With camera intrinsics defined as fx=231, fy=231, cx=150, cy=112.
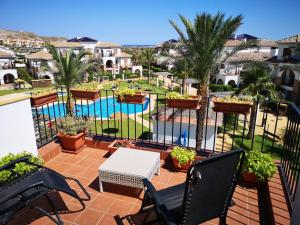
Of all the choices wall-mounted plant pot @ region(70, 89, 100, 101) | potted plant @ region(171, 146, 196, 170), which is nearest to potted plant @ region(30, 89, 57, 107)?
wall-mounted plant pot @ region(70, 89, 100, 101)

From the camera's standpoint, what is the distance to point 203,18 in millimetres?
6789

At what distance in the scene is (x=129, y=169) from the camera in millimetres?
3527

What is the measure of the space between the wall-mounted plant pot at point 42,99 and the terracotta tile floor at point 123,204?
1.40 meters

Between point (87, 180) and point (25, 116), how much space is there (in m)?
1.57

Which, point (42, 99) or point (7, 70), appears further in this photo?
point (7, 70)

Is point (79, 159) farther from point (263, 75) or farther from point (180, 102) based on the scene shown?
point (263, 75)

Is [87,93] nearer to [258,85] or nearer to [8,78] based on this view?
[258,85]

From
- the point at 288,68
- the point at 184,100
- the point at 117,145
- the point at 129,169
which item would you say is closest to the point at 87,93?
the point at 117,145

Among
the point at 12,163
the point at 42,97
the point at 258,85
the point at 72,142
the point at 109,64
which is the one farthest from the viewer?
the point at 109,64

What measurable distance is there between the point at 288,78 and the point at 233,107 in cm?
3202

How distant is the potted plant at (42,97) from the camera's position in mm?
4645

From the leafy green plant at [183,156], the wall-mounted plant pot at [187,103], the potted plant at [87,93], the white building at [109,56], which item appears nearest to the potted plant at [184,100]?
the wall-mounted plant pot at [187,103]

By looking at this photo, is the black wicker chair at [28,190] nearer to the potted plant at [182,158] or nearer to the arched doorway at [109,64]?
the potted plant at [182,158]

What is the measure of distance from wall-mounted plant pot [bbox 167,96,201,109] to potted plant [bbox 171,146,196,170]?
0.89 metres
